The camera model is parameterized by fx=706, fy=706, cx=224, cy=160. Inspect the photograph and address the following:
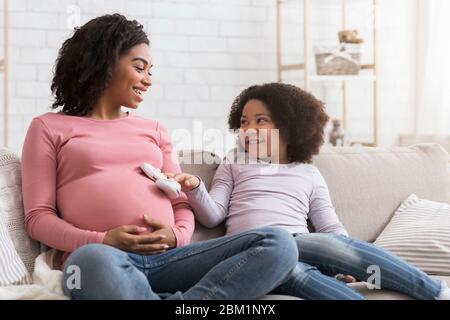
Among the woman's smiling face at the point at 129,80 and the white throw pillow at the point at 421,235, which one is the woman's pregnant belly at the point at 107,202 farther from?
the white throw pillow at the point at 421,235

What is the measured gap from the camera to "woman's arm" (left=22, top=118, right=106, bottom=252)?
163cm

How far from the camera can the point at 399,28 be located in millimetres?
4047

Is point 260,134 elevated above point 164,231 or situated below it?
above

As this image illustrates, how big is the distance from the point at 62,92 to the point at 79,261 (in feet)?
1.97

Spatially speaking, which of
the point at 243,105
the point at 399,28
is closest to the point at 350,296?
the point at 243,105

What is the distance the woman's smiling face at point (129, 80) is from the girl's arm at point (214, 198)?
0.30m

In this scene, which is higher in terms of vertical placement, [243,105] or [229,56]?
[229,56]

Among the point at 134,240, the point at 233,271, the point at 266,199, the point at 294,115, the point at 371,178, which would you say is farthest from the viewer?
the point at 371,178

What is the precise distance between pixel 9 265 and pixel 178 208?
1.51 ft

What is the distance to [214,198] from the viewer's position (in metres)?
1.95

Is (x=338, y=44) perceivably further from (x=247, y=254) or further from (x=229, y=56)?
(x=247, y=254)

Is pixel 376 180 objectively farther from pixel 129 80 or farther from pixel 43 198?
pixel 43 198

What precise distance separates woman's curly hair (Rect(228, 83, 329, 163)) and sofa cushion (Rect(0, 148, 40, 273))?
0.71 metres

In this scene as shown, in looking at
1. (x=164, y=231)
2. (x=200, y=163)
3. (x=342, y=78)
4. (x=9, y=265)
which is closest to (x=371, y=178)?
(x=200, y=163)
